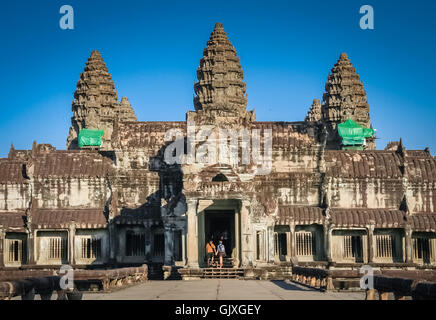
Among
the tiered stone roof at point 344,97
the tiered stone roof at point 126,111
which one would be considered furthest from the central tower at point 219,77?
the tiered stone roof at point 126,111

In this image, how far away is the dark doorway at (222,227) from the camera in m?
47.8

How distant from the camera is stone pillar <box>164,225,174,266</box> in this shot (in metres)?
47.1

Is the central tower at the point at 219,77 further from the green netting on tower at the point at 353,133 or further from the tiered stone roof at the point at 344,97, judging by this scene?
the tiered stone roof at the point at 344,97

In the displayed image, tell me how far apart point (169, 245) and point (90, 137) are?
5106 centimetres

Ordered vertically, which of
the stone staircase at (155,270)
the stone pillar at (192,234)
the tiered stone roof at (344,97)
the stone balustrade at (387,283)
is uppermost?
the tiered stone roof at (344,97)

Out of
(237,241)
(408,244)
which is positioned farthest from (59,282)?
(408,244)

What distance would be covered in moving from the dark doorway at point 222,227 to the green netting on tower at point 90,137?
47458mm

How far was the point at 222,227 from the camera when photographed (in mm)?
49938

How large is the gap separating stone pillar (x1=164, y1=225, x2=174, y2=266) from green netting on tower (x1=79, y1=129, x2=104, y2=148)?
161 ft

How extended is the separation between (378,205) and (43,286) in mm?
34866

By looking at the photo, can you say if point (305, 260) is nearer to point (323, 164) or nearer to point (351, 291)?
point (323, 164)

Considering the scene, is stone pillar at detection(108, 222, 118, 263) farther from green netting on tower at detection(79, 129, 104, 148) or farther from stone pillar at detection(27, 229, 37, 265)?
green netting on tower at detection(79, 129, 104, 148)

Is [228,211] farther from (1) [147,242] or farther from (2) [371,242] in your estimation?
(2) [371,242]

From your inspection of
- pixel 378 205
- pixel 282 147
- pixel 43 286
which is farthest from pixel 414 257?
pixel 43 286
